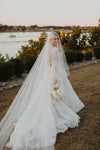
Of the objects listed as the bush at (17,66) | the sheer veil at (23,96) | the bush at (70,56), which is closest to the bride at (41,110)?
the sheer veil at (23,96)

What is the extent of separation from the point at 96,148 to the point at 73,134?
2.16 feet

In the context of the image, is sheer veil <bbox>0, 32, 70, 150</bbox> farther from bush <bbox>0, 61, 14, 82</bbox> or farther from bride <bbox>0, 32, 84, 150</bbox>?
bush <bbox>0, 61, 14, 82</bbox>

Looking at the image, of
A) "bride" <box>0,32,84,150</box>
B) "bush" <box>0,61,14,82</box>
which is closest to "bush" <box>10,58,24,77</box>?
"bush" <box>0,61,14,82</box>

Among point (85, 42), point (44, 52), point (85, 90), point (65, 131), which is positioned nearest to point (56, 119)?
point (65, 131)

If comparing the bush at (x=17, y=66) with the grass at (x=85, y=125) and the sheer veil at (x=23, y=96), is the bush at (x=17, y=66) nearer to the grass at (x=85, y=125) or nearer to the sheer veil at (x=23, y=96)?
the grass at (x=85, y=125)

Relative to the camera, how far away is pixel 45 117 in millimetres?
3953

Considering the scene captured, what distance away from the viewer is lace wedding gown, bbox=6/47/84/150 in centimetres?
350

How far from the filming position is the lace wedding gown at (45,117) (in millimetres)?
3500

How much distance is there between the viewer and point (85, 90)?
280 inches

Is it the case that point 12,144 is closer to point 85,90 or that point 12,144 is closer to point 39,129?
point 39,129

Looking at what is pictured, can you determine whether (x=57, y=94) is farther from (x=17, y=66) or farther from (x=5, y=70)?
(x=17, y=66)

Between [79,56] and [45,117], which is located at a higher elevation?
[45,117]

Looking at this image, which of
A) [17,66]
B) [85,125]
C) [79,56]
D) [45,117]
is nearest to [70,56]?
[79,56]

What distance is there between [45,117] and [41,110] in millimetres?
205
